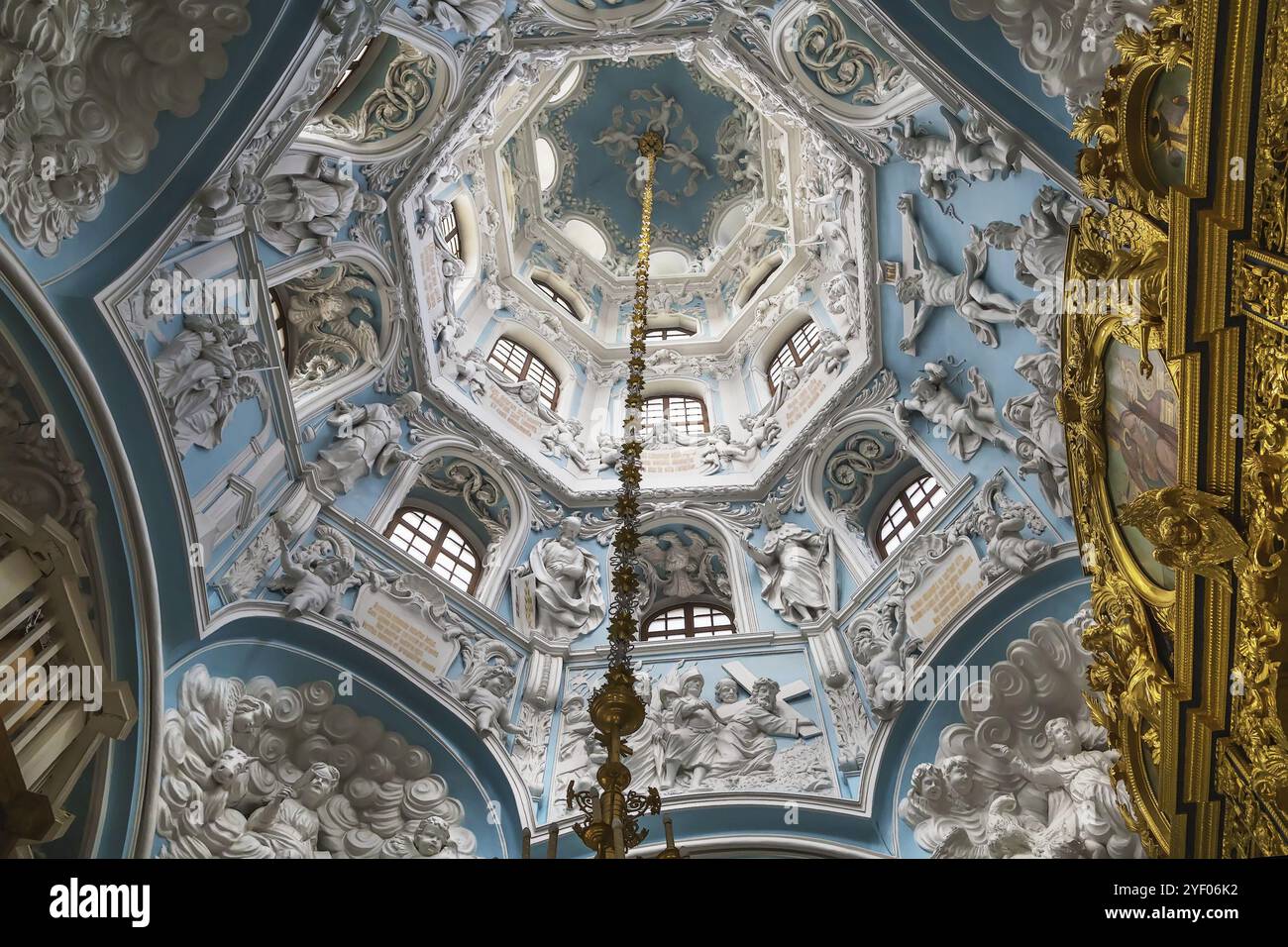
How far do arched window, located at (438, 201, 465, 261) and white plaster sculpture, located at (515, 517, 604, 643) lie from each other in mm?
6109

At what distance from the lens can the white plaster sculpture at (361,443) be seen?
14.0 m

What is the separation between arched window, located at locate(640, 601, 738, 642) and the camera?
16234 mm

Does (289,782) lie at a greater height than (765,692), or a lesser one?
lesser

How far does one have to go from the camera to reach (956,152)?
11.9m

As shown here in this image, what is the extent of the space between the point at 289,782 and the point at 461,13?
978 cm

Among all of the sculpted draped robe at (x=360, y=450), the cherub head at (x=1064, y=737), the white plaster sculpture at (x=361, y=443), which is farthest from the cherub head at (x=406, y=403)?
the cherub head at (x=1064, y=737)

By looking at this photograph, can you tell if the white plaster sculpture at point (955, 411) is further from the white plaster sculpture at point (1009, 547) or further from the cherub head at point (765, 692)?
the cherub head at point (765, 692)

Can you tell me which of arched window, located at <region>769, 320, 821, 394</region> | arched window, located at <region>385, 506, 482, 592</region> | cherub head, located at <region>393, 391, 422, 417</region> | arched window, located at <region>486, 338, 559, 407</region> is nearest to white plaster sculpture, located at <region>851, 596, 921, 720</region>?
arched window, located at <region>385, 506, 482, 592</region>

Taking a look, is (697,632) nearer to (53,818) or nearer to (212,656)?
(212,656)

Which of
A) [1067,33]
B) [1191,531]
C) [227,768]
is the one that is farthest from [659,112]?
[1191,531]

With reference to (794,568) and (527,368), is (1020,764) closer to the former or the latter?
(794,568)

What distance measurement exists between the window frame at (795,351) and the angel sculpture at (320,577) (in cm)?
918
